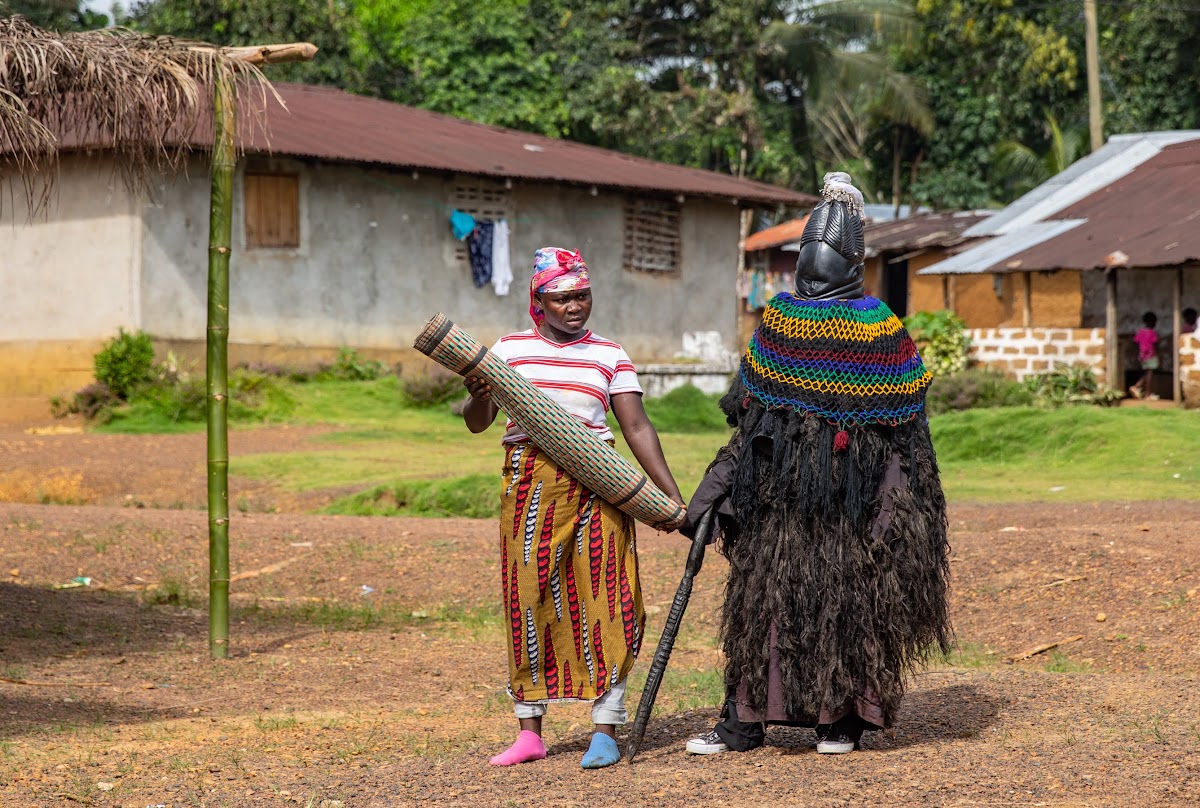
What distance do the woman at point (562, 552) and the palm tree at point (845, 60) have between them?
30.0 meters

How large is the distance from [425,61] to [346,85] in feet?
7.30

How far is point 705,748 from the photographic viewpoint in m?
5.03

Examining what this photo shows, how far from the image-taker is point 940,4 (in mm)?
33500

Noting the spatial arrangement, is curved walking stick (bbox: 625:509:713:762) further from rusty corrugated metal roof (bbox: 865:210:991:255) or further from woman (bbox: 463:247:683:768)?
rusty corrugated metal roof (bbox: 865:210:991:255)

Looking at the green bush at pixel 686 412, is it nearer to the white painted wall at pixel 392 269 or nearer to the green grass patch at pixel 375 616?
the white painted wall at pixel 392 269

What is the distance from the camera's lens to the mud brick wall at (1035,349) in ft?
66.7

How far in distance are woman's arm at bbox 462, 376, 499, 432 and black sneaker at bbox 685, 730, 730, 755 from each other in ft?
4.21

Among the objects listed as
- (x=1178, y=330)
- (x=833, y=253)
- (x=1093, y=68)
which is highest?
(x=1093, y=68)

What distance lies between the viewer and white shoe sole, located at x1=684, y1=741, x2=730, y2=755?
5027 mm

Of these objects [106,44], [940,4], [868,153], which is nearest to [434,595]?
[106,44]

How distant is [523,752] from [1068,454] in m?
11.2

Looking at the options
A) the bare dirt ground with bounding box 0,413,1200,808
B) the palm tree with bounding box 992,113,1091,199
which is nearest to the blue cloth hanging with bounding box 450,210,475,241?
the bare dirt ground with bounding box 0,413,1200,808

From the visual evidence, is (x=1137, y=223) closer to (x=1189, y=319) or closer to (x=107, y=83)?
(x=1189, y=319)

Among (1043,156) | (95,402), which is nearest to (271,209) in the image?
(95,402)
